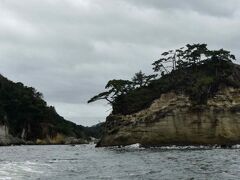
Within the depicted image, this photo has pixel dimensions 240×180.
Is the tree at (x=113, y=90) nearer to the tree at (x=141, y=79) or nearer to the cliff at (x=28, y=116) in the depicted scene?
the tree at (x=141, y=79)

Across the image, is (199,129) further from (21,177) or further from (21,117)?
(21,117)

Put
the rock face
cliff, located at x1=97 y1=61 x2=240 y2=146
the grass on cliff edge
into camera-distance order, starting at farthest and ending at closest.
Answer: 1. the grass on cliff edge
2. cliff, located at x1=97 y1=61 x2=240 y2=146
3. the rock face

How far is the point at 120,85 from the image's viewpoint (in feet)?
288

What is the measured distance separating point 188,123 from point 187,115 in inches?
45.1

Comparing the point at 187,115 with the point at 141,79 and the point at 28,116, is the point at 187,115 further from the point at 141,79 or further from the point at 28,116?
the point at 28,116

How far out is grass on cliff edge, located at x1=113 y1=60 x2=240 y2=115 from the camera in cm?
7475

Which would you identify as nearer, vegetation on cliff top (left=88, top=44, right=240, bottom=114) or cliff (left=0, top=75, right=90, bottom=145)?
vegetation on cliff top (left=88, top=44, right=240, bottom=114)

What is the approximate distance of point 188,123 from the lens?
2835 inches

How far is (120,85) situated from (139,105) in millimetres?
8517

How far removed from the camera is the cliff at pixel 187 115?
70.5m

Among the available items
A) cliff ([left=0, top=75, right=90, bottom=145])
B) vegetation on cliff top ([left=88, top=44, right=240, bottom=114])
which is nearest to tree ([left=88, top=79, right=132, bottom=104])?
vegetation on cliff top ([left=88, top=44, right=240, bottom=114])

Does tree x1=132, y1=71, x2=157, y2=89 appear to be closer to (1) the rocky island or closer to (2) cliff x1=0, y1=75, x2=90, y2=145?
(1) the rocky island

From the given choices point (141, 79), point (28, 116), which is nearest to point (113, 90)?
point (141, 79)

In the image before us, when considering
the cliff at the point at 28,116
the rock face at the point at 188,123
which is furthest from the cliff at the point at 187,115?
the cliff at the point at 28,116
